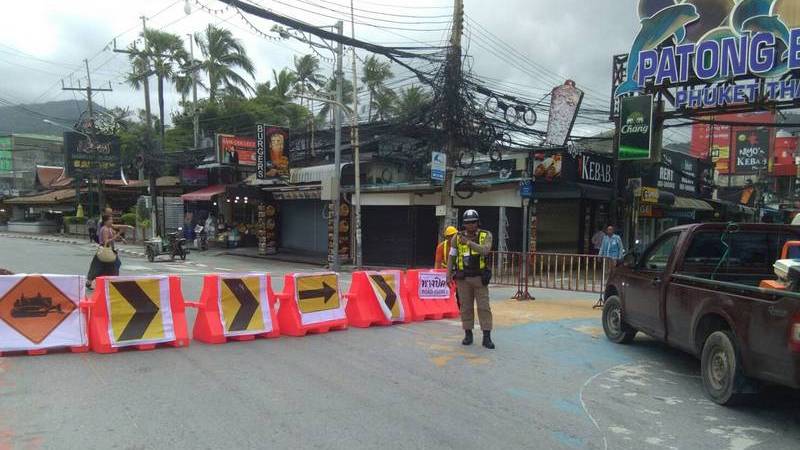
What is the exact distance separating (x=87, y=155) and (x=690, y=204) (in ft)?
117

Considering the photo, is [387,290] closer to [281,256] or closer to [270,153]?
[270,153]

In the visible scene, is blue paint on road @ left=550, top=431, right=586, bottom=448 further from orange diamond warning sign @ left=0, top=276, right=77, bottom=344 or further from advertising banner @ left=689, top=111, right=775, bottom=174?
advertising banner @ left=689, top=111, right=775, bottom=174

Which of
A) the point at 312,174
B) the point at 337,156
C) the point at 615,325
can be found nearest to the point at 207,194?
the point at 312,174

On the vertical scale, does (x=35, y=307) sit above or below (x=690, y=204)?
below

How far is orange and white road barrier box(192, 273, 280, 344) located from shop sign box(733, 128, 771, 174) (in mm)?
43037

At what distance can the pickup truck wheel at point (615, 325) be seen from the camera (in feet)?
25.5

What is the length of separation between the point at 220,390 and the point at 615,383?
4.00 m

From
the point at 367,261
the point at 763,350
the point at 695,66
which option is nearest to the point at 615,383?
the point at 763,350

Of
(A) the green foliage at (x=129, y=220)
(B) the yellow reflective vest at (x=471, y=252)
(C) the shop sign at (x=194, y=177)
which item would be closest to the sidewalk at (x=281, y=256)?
(C) the shop sign at (x=194, y=177)

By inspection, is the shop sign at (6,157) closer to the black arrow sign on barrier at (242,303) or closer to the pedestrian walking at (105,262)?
the pedestrian walking at (105,262)

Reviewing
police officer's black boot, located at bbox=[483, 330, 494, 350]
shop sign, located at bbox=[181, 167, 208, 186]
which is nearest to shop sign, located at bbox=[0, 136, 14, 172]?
shop sign, located at bbox=[181, 167, 208, 186]

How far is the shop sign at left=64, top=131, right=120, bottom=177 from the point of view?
37312mm

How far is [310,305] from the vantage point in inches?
322

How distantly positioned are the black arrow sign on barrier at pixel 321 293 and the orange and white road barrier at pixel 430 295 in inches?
60.7
